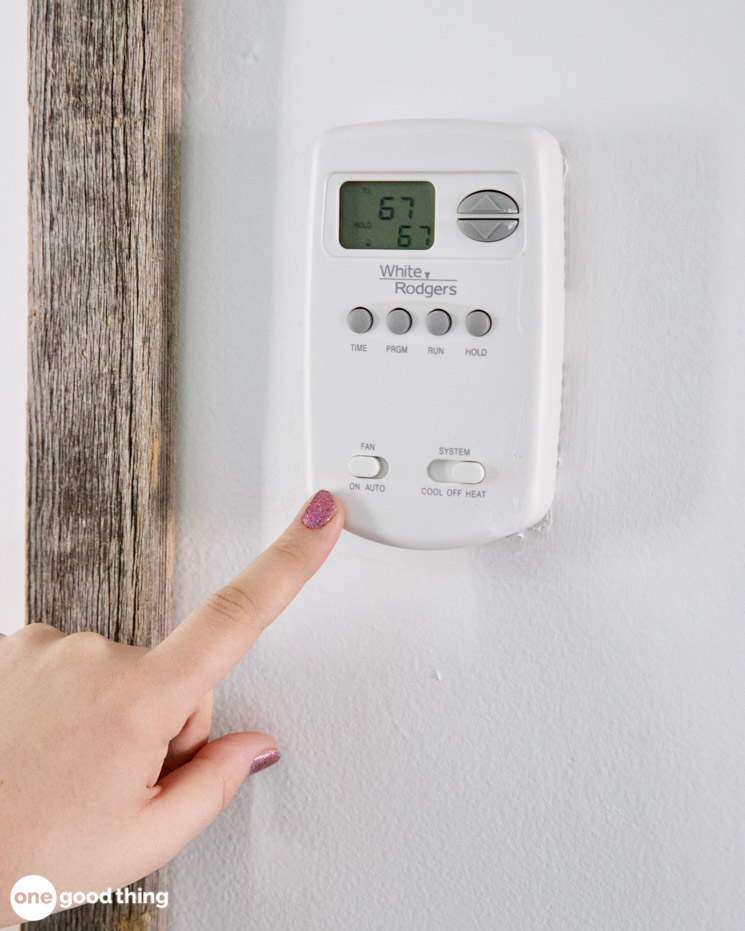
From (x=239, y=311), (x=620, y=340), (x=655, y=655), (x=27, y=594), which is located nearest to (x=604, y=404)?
(x=620, y=340)

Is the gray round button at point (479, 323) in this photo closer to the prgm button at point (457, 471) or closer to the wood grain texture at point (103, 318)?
the prgm button at point (457, 471)

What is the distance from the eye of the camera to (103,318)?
58 centimetres

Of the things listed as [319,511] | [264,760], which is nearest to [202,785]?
[264,760]

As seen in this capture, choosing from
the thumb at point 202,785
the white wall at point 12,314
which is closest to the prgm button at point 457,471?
the thumb at point 202,785

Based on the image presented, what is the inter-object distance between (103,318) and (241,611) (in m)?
0.25

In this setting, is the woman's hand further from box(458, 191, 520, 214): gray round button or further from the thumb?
box(458, 191, 520, 214): gray round button

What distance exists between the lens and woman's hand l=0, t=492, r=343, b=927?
0.46 m

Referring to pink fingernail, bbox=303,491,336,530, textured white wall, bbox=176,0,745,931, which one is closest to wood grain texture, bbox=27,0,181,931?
textured white wall, bbox=176,0,745,931

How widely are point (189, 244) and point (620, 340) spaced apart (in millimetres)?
328

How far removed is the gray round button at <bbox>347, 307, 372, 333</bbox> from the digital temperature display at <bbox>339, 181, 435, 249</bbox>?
4cm

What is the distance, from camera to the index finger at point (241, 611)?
472mm

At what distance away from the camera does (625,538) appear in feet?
1.75

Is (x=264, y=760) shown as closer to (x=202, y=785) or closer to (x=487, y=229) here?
(x=202, y=785)

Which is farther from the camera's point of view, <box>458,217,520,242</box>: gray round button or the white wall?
the white wall
